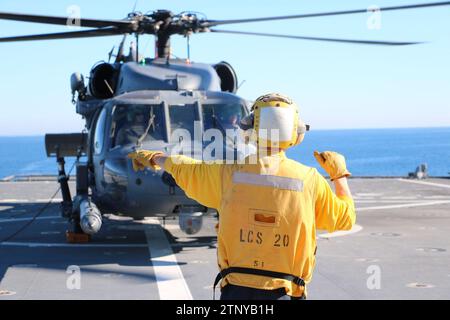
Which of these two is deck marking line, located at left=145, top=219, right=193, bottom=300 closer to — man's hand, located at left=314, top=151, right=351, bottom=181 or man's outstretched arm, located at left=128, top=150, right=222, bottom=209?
man's outstretched arm, located at left=128, top=150, right=222, bottom=209

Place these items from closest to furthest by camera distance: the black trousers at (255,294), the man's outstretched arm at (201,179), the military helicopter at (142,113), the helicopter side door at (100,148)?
1. the black trousers at (255,294)
2. the man's outstretched arm at (201,179)
3. the military helicopter at (142,113)
4. the helicopter side door at (100,148)

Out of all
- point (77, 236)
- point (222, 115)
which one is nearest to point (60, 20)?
point (222, 115)

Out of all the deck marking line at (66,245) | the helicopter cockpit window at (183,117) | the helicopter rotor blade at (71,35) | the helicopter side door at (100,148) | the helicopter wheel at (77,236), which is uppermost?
the helicopter rotor blade at (71,35)

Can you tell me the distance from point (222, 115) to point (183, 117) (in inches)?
24.5

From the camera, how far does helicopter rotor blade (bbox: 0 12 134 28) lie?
32.2ft

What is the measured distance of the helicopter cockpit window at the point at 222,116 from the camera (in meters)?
11.3

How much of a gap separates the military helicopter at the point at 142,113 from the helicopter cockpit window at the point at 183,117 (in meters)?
0.02

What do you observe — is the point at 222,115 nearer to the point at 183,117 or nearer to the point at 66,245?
the point at 183,117

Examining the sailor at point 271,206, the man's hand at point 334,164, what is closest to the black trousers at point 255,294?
the sailor at point 271,206

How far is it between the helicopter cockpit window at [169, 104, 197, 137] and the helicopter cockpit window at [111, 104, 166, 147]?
0.17m

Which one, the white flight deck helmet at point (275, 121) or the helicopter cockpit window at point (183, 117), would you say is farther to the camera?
the helicopter cockpit window at point (183, 117)

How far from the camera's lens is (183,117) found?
448 inches

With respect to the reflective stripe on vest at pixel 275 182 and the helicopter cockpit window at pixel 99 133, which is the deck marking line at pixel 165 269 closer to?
the helicopter cockpit window at pixel 99 133

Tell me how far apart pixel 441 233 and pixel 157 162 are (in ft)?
29.3
